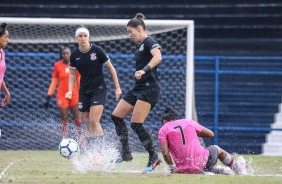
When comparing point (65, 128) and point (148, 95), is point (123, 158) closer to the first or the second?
point (148, 95)

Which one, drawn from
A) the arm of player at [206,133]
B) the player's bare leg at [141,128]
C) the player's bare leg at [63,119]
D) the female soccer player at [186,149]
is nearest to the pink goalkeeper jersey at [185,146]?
the female soccer player at [186,149]

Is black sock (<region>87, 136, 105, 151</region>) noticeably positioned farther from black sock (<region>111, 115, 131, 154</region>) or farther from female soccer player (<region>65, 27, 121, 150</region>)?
black sock (<region>111, 115, 131, 154</region>)

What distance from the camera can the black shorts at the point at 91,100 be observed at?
11.9 meters

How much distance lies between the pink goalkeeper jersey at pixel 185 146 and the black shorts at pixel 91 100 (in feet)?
5.94

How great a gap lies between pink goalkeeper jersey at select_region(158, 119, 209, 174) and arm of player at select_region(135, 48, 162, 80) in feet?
2.46

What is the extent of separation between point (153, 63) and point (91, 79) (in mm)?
1868

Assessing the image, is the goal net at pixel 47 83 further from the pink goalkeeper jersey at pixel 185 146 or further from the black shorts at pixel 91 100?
the pink goalkeeper jersey at pixel 185 146

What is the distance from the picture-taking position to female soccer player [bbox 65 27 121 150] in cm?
1192

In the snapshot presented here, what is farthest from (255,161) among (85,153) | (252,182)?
(252,182)

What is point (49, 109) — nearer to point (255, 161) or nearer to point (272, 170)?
point (255, 161)

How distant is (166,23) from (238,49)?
516 cm

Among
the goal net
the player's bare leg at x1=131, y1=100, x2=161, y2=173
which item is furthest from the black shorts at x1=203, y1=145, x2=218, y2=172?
the goal net

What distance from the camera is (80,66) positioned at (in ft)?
39.8

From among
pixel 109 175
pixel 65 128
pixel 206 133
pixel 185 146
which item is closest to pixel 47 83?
pixel 65 128
